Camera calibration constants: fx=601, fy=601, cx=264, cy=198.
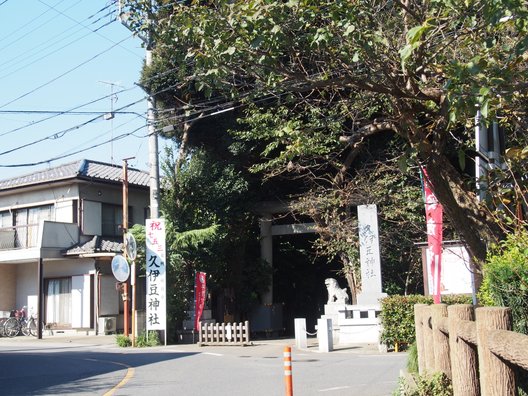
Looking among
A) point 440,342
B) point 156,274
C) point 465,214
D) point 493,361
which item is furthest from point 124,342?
point 493,361

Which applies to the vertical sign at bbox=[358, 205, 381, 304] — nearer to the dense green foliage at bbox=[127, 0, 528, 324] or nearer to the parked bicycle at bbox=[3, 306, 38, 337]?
the dense green foliage at bbox=[127, 0, 528, 324]

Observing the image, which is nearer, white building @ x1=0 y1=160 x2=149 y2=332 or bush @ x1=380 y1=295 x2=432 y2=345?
bush @ x1=380 y1=295 x2=432 y2=345

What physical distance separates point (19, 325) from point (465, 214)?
26081 millimetres

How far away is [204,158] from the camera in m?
24.0

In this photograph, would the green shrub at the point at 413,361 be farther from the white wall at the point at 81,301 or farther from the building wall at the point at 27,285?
the building wall at the point at 27,285

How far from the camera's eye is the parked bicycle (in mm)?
28594

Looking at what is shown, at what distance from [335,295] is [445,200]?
552 inches

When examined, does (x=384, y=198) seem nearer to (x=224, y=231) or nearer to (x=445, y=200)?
(x=224, y=231)

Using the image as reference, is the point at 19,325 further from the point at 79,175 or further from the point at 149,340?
the point at 149,340

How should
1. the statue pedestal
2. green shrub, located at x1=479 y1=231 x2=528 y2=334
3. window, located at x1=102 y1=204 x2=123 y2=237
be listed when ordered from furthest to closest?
window, located at x1=102 y1=204 x2=123 y2=237, the statue pedestal, green shrub, located at x1=479 y1=231 x2=528 y2=334

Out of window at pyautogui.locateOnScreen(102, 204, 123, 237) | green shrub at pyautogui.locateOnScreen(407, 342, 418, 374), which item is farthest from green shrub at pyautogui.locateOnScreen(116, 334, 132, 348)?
green shrub at pyautogui.locateOnScreen(407, 342, 418, 374)

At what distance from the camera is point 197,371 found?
44.6 ft

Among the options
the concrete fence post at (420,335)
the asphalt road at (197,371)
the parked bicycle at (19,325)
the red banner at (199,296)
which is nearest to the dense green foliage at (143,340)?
the asphalt road at (197,371)

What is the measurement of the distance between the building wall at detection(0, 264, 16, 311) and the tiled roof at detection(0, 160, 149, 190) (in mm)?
4291
